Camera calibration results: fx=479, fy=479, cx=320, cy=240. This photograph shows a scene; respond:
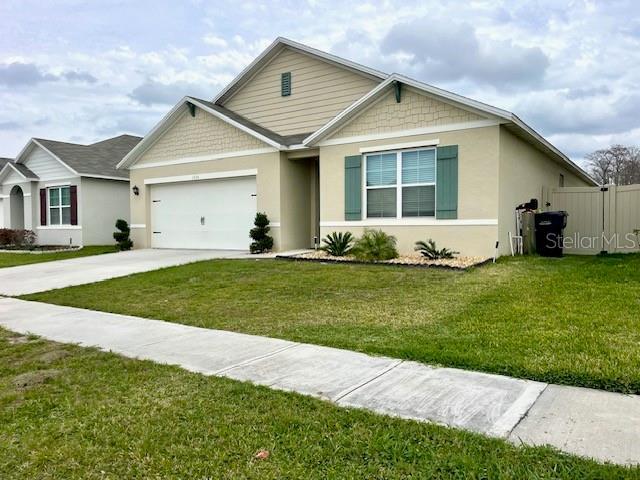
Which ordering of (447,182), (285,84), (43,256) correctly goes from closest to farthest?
1. (447,182)
2. (285,84)
3. (43,256)

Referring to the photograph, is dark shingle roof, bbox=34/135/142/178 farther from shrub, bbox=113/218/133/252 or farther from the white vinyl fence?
the white vinyl fence

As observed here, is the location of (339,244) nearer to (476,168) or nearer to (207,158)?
(476,168)

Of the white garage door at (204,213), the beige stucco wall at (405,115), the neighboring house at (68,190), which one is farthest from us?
the neighboring house at (68,190)

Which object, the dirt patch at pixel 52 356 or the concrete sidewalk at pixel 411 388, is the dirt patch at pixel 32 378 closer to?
the dirt patch at pixel 52 356

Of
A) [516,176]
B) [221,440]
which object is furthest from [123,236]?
[221,440]

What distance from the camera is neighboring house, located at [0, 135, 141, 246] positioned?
1961 cm

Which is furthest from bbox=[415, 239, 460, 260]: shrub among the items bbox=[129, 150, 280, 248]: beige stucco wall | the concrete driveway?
the concrete driveway

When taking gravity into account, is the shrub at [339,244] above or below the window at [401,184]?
below

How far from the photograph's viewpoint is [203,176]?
15.5 m

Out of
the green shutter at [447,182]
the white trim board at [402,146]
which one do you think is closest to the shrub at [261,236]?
the white trim board at [402,146]

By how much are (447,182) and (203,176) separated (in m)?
8.01

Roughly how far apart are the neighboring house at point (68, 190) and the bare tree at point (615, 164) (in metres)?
28.7

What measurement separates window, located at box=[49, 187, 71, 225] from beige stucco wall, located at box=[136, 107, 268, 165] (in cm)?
550

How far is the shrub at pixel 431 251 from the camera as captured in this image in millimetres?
11125
